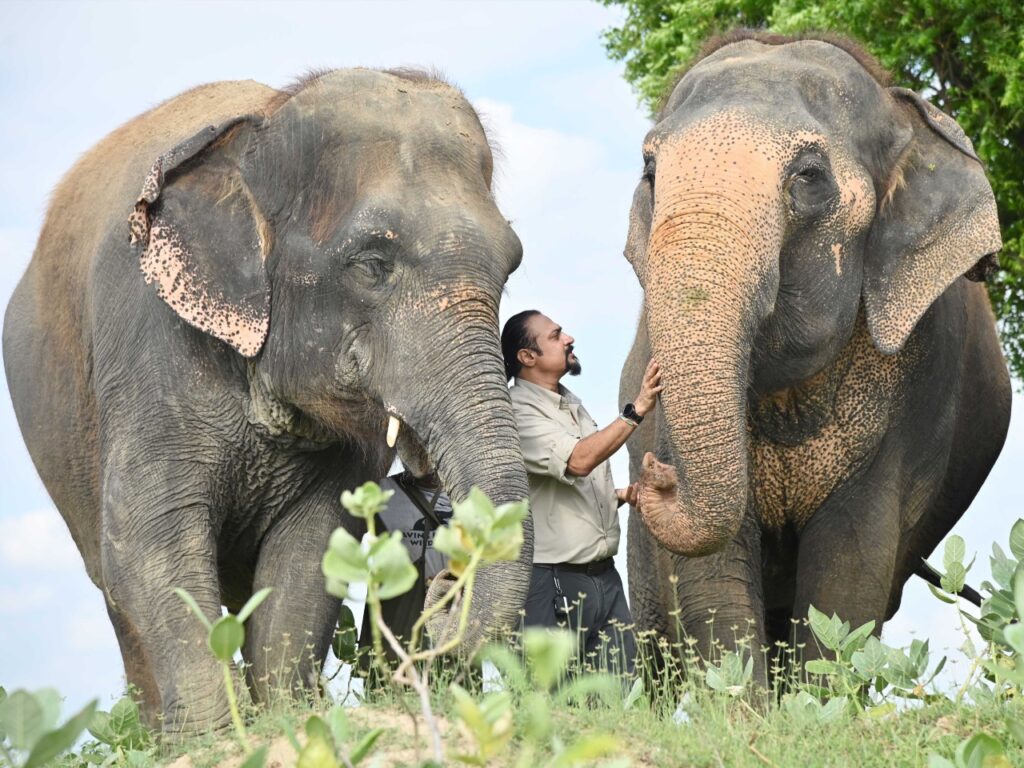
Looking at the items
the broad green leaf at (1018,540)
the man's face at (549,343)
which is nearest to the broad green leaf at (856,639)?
the broad green leaf at (1018,540)

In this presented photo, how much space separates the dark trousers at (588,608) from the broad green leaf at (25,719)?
4.30 metres

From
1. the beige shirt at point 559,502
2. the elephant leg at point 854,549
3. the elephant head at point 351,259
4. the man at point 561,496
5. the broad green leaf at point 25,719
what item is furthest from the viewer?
the elephant leg at point 854,549

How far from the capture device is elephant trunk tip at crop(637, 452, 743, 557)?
6.54m

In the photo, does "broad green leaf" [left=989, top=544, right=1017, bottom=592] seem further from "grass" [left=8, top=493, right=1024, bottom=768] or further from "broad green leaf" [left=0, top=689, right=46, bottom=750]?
"broad green leaf" [left=0, top=689, right=46, bottom=750]

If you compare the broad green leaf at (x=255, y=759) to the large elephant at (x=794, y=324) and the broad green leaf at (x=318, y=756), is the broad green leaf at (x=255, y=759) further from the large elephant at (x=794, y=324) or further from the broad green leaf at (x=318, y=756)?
the large elephant at (x=794, y=324)

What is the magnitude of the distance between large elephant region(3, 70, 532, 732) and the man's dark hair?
0.71 metres

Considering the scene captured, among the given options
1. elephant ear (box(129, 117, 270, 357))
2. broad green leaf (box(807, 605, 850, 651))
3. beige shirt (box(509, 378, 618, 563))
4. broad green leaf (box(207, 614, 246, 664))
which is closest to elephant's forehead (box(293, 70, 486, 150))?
elephant ear (box(129, 117, 270, 357))

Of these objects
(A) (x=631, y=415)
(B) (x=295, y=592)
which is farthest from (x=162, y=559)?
(A) (x=631, y=415)

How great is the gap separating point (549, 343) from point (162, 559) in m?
1.84

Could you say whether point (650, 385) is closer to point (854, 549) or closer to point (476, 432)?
point (476, 432)

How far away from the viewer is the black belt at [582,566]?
766 cm

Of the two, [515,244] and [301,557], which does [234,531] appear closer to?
[301,557]

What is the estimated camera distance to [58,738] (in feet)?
9.91

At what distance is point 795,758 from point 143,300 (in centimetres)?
341
